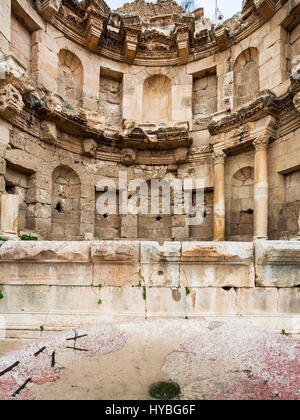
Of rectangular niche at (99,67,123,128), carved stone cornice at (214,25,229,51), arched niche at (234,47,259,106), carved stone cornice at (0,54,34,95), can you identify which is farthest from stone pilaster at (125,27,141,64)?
carved stone cornice at (0,54,34,95)

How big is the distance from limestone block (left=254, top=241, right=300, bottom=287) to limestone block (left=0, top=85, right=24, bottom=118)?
654cm

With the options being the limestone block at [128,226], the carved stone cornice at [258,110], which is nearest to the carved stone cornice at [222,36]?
the carved stone cornice at [258,110]

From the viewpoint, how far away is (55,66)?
952cm

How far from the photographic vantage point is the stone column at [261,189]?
8.10m

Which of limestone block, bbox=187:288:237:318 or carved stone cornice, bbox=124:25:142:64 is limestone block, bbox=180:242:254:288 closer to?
limestone block, bbox=187:288:237:318

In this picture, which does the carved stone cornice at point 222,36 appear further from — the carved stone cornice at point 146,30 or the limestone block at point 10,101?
the limestone block at point 10,101

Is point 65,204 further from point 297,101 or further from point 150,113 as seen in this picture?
point 297,101

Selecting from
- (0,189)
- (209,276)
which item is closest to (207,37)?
(0,189)

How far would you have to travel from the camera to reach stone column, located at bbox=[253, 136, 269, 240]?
8102 millimetres

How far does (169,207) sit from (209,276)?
673 cm

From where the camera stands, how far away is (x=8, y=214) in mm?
5648

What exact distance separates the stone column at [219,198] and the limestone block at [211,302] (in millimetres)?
5223

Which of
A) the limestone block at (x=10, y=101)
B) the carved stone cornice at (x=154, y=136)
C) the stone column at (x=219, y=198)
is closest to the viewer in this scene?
the limestone block at (x=10, y=101)
